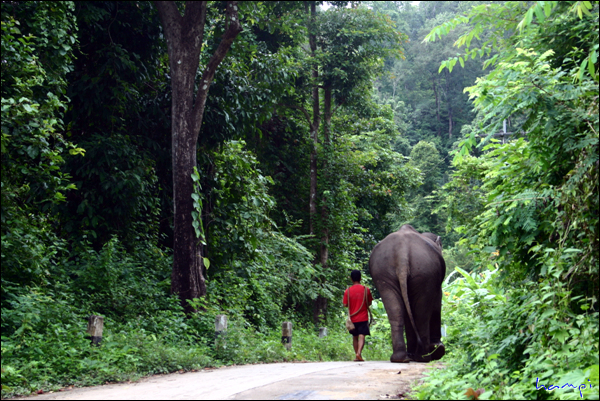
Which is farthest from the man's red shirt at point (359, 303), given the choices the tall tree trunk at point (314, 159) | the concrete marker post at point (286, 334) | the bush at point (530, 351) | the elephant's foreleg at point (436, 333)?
the tall tree trunk at point (314, 159)

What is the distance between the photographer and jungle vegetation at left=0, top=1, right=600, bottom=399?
19.9 feet

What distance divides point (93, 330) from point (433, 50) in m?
58.3

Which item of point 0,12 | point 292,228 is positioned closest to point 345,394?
point 0,12

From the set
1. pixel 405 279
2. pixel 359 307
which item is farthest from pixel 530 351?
pixel 359 307

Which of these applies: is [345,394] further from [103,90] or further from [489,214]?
[103,90]

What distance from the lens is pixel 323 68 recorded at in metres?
19.2

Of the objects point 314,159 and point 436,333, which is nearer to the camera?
point 436,333

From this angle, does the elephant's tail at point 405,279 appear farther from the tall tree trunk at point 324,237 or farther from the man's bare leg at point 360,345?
the tall tree trunk at point 324,237

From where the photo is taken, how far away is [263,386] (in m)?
5.89

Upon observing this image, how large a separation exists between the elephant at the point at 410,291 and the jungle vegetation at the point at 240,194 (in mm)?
646

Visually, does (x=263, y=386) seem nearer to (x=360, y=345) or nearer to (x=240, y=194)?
→ (x=360, y=345)

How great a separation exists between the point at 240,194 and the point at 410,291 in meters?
4.76

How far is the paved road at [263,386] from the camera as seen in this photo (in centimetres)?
531

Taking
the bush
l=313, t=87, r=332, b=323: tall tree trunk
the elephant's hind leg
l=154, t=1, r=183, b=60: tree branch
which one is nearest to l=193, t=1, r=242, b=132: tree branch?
l=154, t=1, r=183, b=60: tree branch
